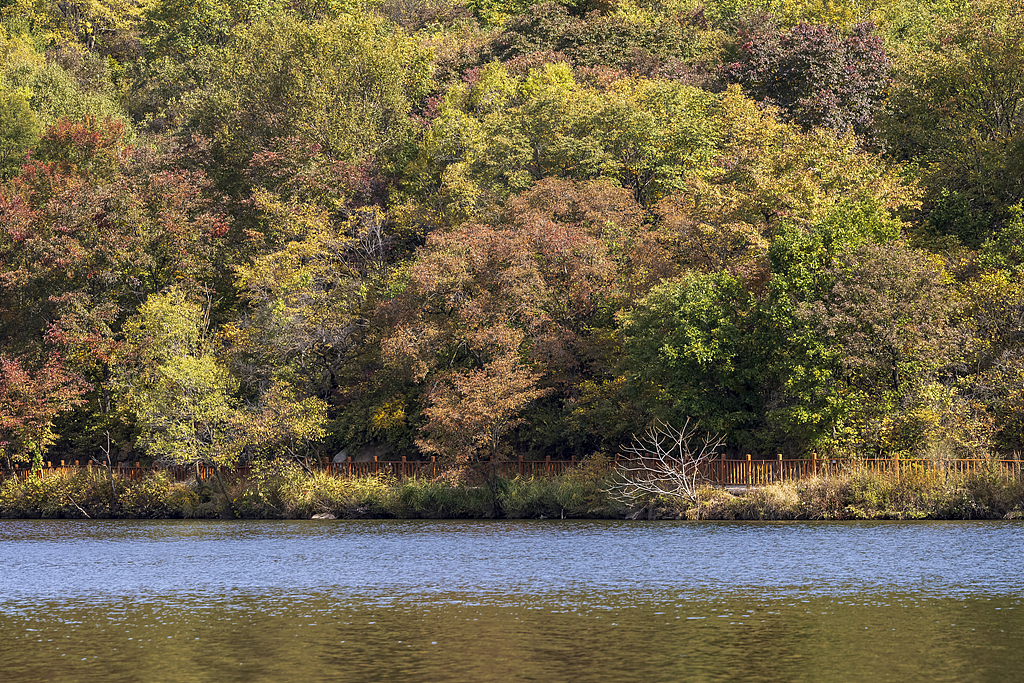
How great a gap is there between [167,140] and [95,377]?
65.3ft

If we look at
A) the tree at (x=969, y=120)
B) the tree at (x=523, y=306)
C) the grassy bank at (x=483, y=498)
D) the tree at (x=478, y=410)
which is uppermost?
the tree at (x=969, y=120)

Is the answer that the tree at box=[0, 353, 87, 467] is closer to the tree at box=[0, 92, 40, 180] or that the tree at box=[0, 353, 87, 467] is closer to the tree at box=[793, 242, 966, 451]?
the tree at box=[0, 92, 40, 180]

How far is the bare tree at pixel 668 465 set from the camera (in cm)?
5209

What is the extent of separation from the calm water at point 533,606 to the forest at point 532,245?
10.2m

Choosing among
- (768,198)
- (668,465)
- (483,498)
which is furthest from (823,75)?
(483,498)

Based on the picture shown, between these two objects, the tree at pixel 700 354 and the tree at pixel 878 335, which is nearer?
the tree at pixel 878 335

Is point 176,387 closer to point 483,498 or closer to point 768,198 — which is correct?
point 483,498

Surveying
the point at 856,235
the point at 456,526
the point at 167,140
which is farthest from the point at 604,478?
the point at 167,140

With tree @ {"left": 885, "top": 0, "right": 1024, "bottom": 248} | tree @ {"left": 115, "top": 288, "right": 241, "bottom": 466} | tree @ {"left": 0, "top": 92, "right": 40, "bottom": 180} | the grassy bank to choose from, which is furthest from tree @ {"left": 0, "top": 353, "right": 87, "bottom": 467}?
tree @ {"left": 885, "top": 0, "right": 1024, "bottom": 248}

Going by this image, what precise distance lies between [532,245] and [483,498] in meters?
13.1

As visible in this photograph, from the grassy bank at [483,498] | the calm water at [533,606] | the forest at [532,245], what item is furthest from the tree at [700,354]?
the calm water at [533,606]

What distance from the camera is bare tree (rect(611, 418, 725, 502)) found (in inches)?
2051

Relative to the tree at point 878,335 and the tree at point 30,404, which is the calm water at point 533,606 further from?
the tree at point 30,404

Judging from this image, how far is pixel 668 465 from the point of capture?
174ft
